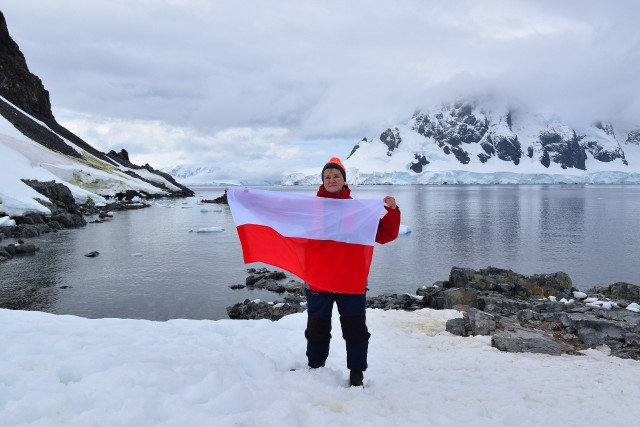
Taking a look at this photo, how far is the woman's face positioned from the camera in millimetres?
5656

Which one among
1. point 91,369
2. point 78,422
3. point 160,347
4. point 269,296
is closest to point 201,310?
point 269,296

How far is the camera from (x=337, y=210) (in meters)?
5.85

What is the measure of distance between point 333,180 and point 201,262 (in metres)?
21.6

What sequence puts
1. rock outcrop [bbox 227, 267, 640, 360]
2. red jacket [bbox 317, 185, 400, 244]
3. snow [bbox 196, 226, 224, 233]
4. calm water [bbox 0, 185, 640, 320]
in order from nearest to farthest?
red jacket [bbox 317, 185, 400, 244] → rock outcrop [bbox 227, 267, 640, 360] → calm water [bbox 0, 185, 640, 320] → snow [bbox 196, 226, 224, 233]

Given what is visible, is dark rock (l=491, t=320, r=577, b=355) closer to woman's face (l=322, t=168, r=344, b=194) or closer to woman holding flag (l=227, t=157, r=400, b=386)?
woman holding flag (l=227, t=157, r=400, b=386)

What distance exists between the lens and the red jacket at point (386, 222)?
5480mm

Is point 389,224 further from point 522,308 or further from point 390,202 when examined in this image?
point 522,308

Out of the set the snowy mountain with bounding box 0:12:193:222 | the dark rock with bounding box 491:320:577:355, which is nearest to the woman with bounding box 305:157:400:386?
the dark rock with bounding box 491:320:577:355

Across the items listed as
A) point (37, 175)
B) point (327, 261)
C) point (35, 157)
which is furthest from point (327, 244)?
point (35, 157)

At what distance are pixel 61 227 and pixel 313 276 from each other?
126 feet

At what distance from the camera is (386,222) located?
5613 mm

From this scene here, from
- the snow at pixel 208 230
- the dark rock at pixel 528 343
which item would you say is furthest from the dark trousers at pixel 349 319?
the snow at pixel 208 230

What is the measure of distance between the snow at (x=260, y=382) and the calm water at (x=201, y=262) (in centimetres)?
985

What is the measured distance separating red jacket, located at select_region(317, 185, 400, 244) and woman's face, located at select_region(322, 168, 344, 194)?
0.26 ft
